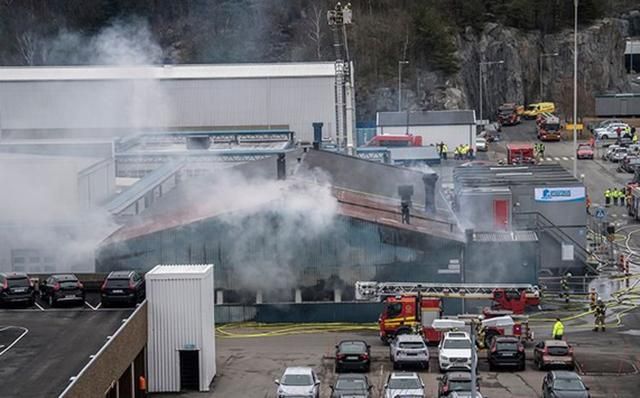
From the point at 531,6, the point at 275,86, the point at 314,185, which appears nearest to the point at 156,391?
the point at 314,185

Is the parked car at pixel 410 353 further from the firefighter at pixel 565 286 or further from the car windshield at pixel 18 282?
the firefighter at pixel 565 286

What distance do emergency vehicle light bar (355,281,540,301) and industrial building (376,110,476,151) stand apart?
3067 centimetres

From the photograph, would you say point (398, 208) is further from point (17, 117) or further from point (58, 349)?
point (17, 117)

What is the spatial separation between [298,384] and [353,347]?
3.21m

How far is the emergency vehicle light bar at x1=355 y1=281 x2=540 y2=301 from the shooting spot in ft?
97.6

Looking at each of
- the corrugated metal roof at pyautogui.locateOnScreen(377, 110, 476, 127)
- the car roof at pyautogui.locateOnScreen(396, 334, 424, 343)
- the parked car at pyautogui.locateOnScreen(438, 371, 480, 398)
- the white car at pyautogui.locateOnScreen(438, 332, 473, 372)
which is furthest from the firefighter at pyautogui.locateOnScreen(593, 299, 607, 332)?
the corrugated metal roof at pyautogui.locateOnScreen(377, 110, 476, 127)

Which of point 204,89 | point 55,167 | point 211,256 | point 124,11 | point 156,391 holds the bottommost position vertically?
point 156,391

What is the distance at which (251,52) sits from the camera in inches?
3002

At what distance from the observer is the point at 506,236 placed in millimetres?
32312

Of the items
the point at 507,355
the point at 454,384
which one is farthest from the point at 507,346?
the point at 454,384

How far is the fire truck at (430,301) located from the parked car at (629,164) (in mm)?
26191

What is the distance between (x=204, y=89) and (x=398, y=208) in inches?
853

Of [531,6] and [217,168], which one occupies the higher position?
[531,6]

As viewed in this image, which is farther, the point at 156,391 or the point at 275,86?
the point at 275,86
